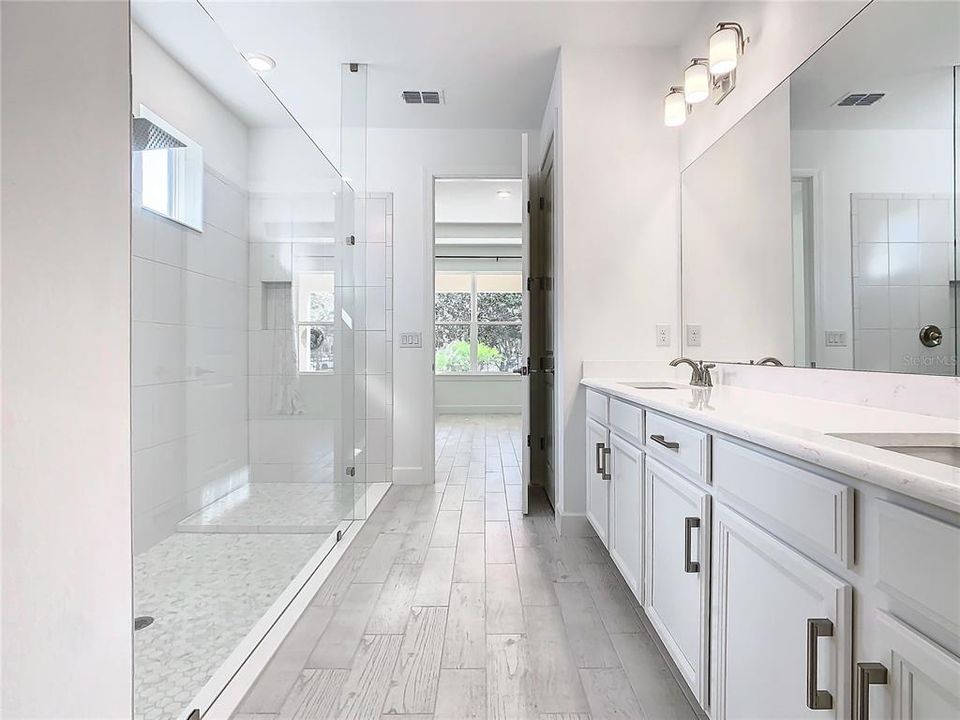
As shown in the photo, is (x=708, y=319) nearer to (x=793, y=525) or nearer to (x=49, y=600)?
(x=793, y=525)

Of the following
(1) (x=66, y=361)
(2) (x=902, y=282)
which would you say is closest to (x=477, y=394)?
(2) (x=902, y=282)

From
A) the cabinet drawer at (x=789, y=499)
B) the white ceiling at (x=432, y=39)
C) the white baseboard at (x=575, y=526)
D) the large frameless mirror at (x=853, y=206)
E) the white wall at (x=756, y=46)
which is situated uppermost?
the white ceiling at (x=432, y=39)

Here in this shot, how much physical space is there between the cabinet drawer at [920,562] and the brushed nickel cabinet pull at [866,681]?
105mm

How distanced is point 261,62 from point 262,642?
116 inches

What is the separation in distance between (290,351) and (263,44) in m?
1.77

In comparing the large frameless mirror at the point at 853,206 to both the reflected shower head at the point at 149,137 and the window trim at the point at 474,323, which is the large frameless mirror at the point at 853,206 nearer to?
the reflected shower head at the point at 149,137

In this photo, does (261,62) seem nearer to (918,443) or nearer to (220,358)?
(220,358)

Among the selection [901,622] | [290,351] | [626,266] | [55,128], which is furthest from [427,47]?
[901,622]

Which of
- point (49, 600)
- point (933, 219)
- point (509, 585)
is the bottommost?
point (509, 585)

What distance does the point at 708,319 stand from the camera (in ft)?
8.25

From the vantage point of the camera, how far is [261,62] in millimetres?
3008

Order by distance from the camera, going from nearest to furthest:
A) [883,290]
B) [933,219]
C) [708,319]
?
[933,219] < [883,290] < [708,319]

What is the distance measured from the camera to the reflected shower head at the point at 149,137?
1.39 metres

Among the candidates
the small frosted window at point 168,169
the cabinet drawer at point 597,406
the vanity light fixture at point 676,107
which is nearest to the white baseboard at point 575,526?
the cabinet drawer at point 597,406
